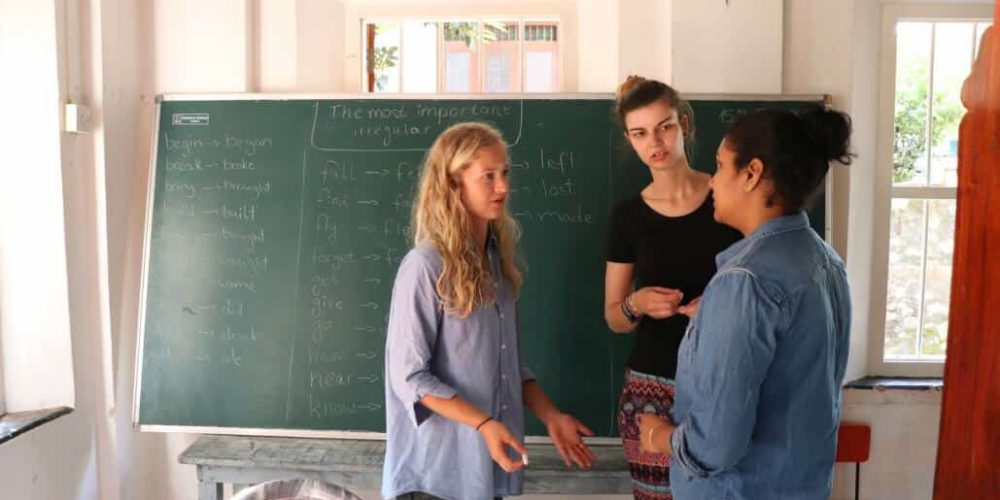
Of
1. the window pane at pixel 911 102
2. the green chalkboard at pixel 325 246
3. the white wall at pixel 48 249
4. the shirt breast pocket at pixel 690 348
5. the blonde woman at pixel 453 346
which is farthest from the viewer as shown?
the window pane at pixel 911 102

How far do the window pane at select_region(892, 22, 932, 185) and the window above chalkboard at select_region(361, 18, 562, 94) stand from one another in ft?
4.37

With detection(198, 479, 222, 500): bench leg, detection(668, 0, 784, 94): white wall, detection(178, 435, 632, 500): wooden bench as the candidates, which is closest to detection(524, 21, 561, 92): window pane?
detection(668, 0, 784, 94): white wall

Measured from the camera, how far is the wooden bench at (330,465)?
2383mm

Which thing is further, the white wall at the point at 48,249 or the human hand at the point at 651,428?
the white wall at the point at 48,249

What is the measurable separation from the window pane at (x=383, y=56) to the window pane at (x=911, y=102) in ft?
6.52

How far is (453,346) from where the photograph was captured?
1604mm

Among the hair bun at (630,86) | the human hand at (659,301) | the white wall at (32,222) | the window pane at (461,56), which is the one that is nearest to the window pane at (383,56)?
the window pane at (461,56)

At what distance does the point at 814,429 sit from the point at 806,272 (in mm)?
295

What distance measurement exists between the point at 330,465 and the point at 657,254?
53.1 inches

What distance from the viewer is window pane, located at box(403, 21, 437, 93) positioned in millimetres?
2871

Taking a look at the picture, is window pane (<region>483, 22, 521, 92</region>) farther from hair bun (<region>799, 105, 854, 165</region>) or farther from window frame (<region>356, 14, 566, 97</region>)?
hair bun (<region>799, 105, 854, 165</region>)

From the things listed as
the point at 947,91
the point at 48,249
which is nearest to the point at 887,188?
the point at 947,91

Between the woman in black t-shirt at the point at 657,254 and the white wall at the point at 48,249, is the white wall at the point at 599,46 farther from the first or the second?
the white wall at the point at 48,249

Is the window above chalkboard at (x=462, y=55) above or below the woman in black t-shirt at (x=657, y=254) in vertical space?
above
